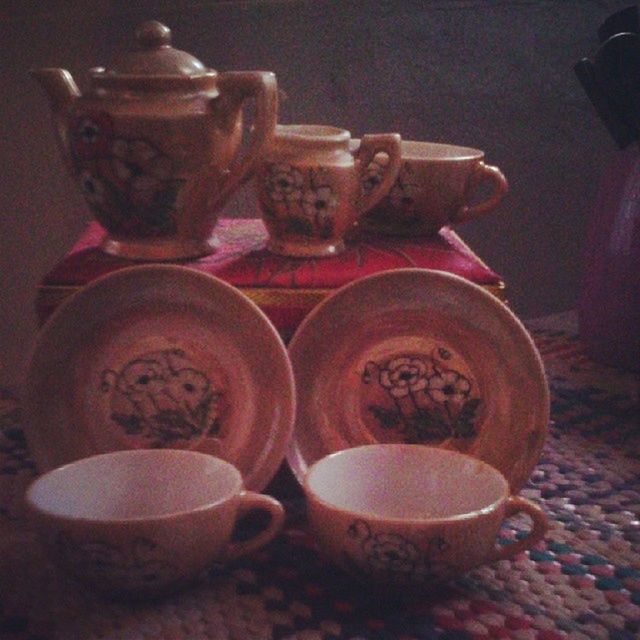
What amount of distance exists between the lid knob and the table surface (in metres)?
0.32

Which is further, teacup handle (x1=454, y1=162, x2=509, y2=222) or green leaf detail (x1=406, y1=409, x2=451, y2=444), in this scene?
teacup handle (x1=454, y1=162, x2=509, y2=222)

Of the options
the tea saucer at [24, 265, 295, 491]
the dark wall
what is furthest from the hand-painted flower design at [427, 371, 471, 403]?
the dark wall

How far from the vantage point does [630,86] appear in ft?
2.77

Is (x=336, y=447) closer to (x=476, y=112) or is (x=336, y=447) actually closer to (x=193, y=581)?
(x=193, y=581)

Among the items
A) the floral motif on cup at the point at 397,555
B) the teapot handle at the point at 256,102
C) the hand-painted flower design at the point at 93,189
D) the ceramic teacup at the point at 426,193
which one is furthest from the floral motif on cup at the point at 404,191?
the floral motif on cup at the point at 397,555

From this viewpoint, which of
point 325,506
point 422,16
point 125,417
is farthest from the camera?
point 422,16

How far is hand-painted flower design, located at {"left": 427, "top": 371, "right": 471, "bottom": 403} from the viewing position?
2.22 feet

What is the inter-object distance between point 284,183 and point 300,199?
2 cm

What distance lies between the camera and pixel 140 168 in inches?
26.6

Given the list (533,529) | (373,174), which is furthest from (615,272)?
(533,529)

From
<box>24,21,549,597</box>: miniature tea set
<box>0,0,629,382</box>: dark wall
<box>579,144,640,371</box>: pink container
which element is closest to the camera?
<box>24,21,549,597</box>: miniature tea set

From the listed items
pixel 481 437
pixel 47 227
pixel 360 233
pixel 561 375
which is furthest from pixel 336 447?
pixel 47 227

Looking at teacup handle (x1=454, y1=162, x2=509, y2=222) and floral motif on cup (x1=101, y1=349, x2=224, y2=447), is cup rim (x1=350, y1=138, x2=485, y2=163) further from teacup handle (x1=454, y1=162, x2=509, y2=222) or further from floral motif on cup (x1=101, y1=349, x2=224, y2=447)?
floral motif on cup (x1=101, y1=349, x2=224, y2=447)

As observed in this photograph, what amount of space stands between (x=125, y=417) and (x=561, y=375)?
1.47 feet
